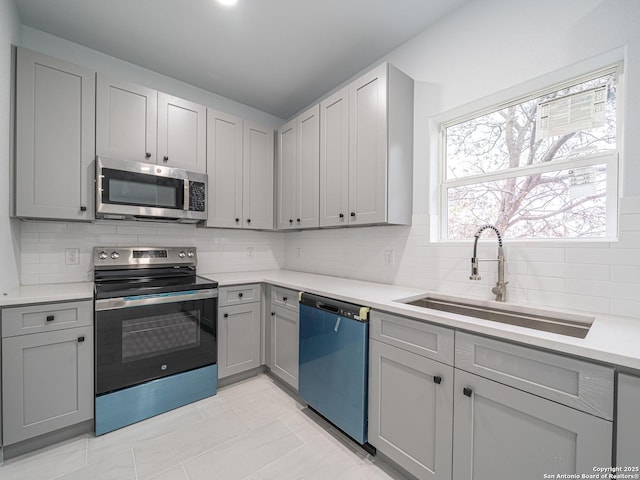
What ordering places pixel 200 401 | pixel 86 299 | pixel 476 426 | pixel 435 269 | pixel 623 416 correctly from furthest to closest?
1. pixel 200 401
2. pixel 435 269
3. pixel 86 299
4. pixel 476 426
5. pixel 623 416

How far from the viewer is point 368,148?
2.07 m

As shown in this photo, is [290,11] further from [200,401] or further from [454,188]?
[200,401]

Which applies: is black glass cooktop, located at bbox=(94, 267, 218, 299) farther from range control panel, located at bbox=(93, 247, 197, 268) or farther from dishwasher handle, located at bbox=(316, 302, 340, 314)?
dishwasher handle, located at bbox=(316, 302, 340, 314)

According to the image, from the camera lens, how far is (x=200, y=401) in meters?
2.18

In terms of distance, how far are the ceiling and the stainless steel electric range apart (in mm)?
1661

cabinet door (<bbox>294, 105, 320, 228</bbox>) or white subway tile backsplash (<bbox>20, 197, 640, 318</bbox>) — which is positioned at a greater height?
cabinet door (<bbox>294, 105, 320, 228</bbox>)

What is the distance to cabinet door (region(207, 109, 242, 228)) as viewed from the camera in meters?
2.63

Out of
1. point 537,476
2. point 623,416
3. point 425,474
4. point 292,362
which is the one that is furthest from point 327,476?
point 623,416

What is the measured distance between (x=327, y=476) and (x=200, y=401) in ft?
3.89

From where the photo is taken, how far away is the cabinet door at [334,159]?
2.26 meters

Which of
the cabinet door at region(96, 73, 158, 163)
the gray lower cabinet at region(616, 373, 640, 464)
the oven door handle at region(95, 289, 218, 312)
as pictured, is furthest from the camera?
the cabinet door at region(96, 73, 158, 163)

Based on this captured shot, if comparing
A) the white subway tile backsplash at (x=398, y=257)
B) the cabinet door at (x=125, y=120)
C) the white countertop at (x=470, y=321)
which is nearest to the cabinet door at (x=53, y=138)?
the cabinet door at (x=125, y=120)

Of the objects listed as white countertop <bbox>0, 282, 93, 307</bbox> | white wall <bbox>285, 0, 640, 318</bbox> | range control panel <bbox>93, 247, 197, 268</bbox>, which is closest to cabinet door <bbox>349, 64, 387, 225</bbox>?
white wall <bbox>285, 0, 640, 318</bbox>

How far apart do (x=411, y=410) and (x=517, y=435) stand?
1.55 feet
